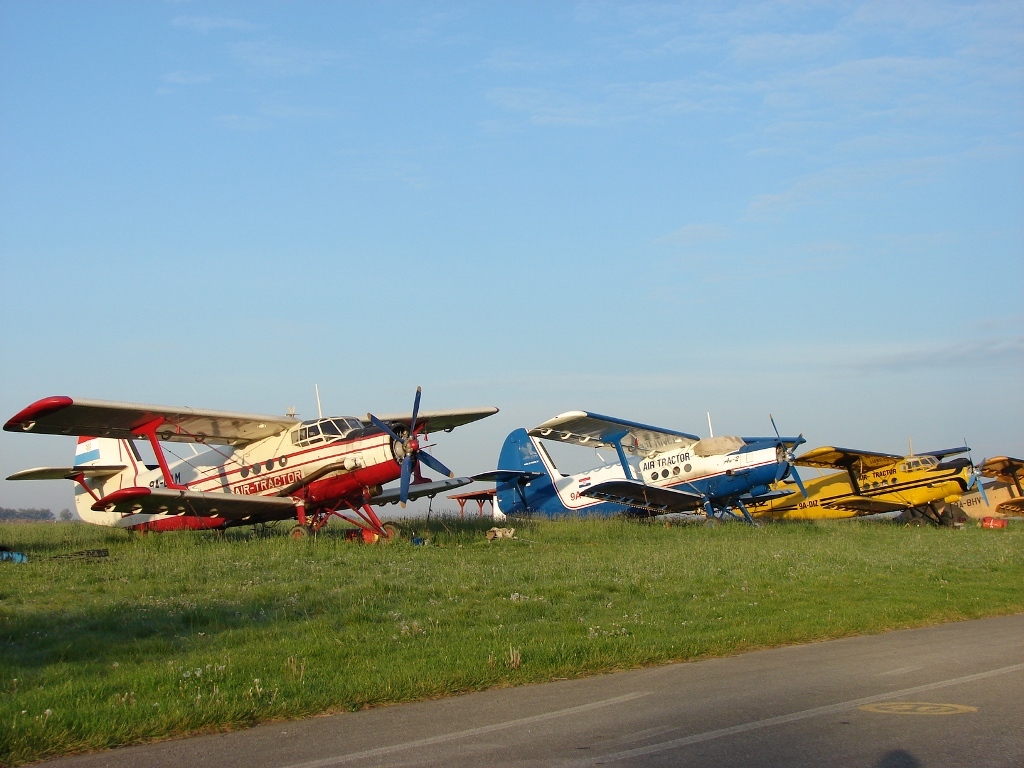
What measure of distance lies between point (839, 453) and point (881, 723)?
28281mm

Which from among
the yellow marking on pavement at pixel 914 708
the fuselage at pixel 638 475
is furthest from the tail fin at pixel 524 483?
the yellow marking on pavement at pixel 914 708

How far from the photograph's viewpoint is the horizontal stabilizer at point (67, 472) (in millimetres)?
22203

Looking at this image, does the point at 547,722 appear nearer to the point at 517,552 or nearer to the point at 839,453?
the point at 517,552

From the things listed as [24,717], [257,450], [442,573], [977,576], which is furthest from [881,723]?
[257,450]

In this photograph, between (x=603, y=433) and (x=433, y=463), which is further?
(x=603, y=433)

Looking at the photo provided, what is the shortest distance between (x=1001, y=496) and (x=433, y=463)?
1271 inches

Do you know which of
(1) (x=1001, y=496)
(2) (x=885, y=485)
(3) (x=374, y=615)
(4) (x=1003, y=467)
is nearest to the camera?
(3) (x=374, y=615)

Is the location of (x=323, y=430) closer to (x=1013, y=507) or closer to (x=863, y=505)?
(x=863, y=505)

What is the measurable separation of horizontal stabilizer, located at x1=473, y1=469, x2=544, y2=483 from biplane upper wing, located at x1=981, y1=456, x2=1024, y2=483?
18.2 metres

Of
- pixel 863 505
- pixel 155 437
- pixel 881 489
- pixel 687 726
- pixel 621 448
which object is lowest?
pixel 863 505

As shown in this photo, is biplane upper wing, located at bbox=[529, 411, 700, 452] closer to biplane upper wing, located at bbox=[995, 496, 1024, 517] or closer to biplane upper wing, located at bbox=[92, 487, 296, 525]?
biplane upper wing, located at bbox=[92, 487, 296, 525]

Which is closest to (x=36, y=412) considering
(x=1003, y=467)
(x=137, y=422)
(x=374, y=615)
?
(x=137, y=422)

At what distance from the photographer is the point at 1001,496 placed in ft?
142

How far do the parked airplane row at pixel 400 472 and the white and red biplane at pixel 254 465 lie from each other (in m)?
0.03
